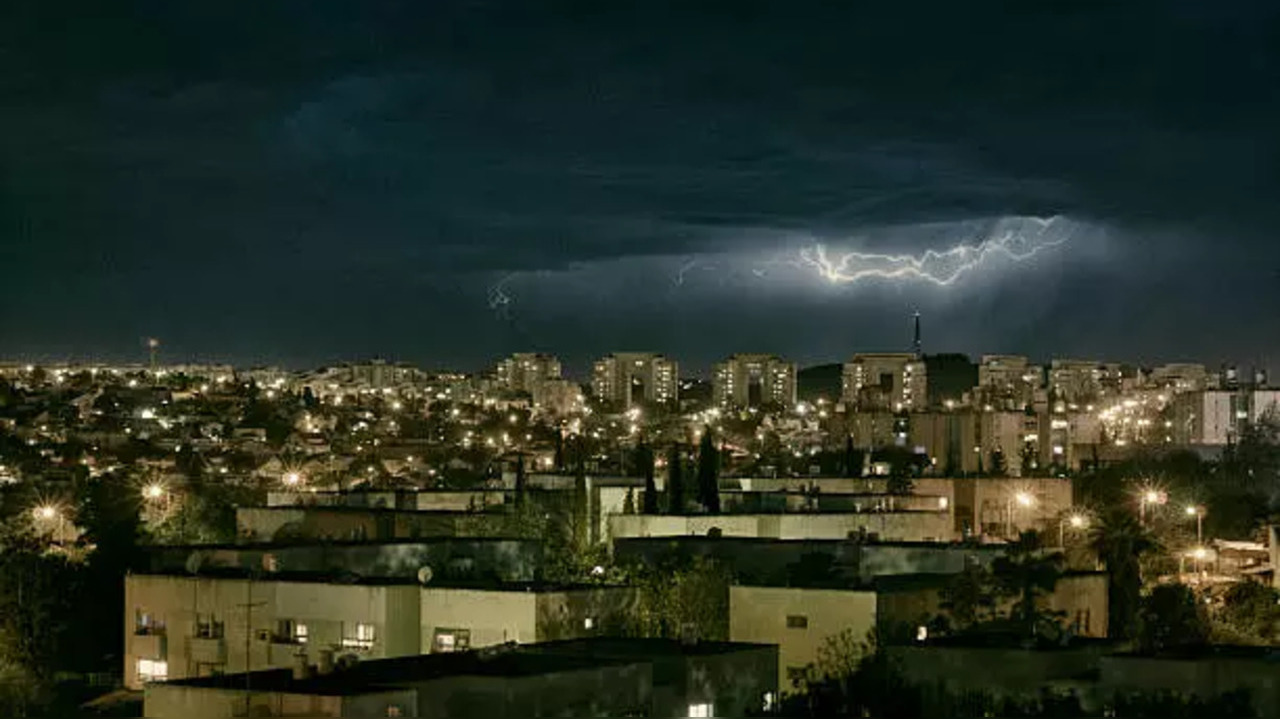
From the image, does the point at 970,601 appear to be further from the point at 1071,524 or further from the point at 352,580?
the point at 1071,524

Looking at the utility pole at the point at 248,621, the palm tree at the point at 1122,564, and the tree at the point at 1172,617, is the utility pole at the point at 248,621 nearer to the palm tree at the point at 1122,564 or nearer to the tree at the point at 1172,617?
the tree at the point at 1172,617

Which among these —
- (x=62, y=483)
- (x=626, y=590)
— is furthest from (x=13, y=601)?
(x=62, y=483)

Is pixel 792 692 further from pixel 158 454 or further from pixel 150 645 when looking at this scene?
pixel 158 454

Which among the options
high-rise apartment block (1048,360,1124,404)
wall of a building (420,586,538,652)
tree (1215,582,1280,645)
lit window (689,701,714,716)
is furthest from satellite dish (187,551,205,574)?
high-rise apartment block (1048,360,1124,404)

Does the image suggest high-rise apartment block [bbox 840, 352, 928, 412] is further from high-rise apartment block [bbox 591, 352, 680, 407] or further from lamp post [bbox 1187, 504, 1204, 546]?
lamp post [bbox 1187, 504, 1204, 546]

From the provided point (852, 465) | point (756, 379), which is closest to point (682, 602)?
point (852, 465)
